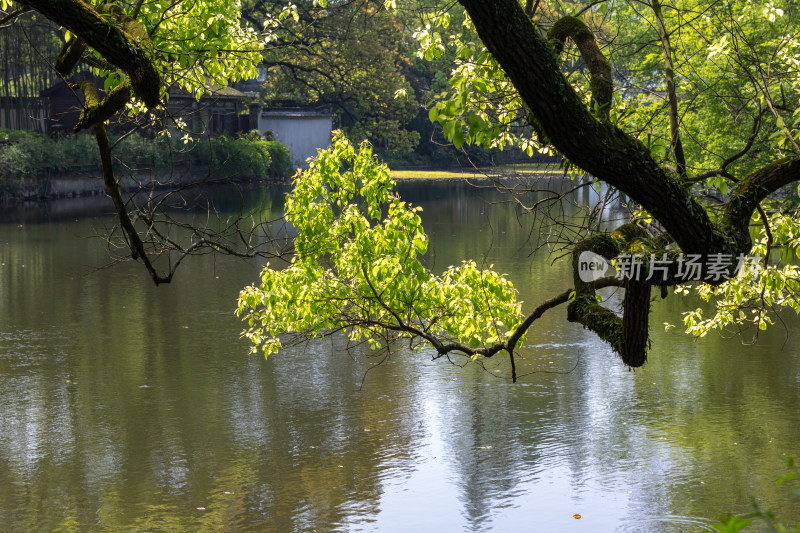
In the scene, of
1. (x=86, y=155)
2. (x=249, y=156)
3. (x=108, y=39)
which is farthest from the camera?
(x=249, y=156)

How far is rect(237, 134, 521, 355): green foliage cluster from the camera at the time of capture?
1199 cm

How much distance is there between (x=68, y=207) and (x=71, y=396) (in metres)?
28.6

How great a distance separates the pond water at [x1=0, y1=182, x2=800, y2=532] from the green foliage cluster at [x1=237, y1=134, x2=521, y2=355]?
3.55ft

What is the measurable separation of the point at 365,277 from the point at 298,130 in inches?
2048

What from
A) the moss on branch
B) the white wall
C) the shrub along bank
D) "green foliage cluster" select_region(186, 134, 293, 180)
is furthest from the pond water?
the white wall

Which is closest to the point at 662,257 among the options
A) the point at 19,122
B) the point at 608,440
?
the point at 608,440

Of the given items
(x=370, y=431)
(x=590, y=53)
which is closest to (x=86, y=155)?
(x=370, y=431)

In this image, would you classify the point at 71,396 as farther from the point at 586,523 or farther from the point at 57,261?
the point at 57,261

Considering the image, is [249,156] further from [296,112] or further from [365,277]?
[365,277]

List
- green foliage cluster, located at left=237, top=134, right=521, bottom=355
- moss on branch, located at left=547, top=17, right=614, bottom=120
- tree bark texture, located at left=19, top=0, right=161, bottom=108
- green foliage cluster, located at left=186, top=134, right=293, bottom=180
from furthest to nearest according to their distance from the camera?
green foliage cluster, located at left=186, top=134, right=293, bottom=180 → green foliage cluster, located at left=237, top=134, right=521, bottom=355 → moss on branch, located at left=547, top=17, right=614, bottom=120 → tree bark texture, located at left=19, top=0, right=161, bottom=108

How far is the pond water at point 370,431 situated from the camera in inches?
449

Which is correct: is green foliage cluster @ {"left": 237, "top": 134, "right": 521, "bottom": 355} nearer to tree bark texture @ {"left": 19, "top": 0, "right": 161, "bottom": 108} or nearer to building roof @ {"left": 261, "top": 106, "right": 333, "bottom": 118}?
tree bark texture @ {"left": 19, "top": 0, "right": 161, "bottom": 108}

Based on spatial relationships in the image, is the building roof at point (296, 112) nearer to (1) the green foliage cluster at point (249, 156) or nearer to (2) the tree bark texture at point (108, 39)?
(1) the green foliage cluster at point (249, 156)

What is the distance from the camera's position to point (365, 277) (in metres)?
12.1
